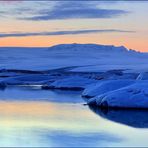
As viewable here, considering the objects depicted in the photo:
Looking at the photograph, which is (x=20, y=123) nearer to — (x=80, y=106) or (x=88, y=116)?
(x=88, y=116)

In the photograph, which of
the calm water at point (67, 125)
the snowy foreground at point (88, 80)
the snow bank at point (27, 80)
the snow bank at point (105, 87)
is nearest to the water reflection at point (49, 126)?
the calm water at point (67, 125)

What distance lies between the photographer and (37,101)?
65.2ft

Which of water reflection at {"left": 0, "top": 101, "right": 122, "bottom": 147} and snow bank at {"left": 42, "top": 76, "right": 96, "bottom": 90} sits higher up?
snow bank at {"left": 42, "top": 76, "right": 96, "bottom": 90}

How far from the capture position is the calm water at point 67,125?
1125 cm

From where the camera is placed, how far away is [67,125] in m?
13.6

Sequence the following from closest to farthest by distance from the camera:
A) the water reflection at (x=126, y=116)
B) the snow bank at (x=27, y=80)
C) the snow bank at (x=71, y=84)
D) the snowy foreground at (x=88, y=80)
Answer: the water reflection at (x=126, y=116)
the snowy foreground at (x=88, y=80)
the snow bank at (x=71, y=84)
the snow bank at (x=27, y=80)

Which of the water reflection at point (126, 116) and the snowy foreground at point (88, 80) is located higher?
the snowy foreground at point (88, 80)

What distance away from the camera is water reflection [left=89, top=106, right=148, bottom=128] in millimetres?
14359

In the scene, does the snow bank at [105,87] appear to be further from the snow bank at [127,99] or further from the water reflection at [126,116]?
the water reflection at [126,116]

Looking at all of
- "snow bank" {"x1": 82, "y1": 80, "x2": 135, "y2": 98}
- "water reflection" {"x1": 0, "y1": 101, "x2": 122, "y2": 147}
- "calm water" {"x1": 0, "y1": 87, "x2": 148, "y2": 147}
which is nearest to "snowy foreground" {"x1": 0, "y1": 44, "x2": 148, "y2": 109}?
"snow bank" {"x1": 82, "y1": 80, "x2": 135, "y2": 98}

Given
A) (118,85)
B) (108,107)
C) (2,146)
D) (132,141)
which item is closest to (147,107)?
(108,107)

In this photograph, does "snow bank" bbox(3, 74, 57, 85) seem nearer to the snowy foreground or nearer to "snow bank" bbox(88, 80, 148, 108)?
the snowy foreground

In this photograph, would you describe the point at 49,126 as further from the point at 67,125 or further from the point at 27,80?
the point at 27,80

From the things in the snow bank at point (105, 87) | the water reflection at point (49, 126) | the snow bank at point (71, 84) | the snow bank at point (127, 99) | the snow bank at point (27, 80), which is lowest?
the water reflection at point (49, 126)
